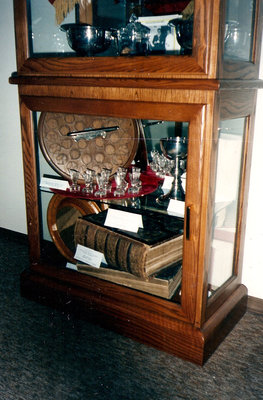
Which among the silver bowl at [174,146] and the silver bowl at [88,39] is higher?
the silver bowl at [88,39]

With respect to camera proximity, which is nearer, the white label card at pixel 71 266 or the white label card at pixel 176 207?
the white label card at pixel 176 207

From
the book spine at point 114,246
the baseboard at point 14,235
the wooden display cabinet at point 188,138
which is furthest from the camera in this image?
the baseboard at point 14,235

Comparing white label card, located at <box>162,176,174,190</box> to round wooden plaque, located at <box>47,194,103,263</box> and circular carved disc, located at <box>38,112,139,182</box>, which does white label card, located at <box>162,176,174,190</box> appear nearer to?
circular carved disc, located at <box>38,112,139,182</box>

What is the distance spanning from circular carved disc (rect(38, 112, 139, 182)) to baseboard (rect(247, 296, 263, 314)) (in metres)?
0.78

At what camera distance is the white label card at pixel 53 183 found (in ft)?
5.00

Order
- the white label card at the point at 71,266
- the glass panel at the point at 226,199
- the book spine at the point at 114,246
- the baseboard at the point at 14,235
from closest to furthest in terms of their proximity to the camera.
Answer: the glass panel at the point at 226,199
the book spine at the point at 114,246
the white label card at the point at 71,266
the baseboard at the point at 14,235

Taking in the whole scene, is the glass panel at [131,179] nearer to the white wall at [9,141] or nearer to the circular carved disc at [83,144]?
the circular carved disc at [83,144]

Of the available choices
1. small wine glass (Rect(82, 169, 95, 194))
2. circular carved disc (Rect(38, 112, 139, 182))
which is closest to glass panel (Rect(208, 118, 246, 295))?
circular carved disc (Rect(38, 112, 139, 182))

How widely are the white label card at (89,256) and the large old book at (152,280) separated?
25 millimetres

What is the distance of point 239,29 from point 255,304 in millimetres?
1077

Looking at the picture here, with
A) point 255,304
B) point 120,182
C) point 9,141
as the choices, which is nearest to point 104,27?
point 120,182

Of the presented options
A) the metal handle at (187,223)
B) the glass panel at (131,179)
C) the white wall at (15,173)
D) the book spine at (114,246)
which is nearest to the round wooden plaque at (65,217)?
the glass panel at (131,179)

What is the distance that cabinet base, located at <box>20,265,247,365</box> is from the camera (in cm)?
132

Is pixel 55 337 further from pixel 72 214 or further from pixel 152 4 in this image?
pixel 152 4
